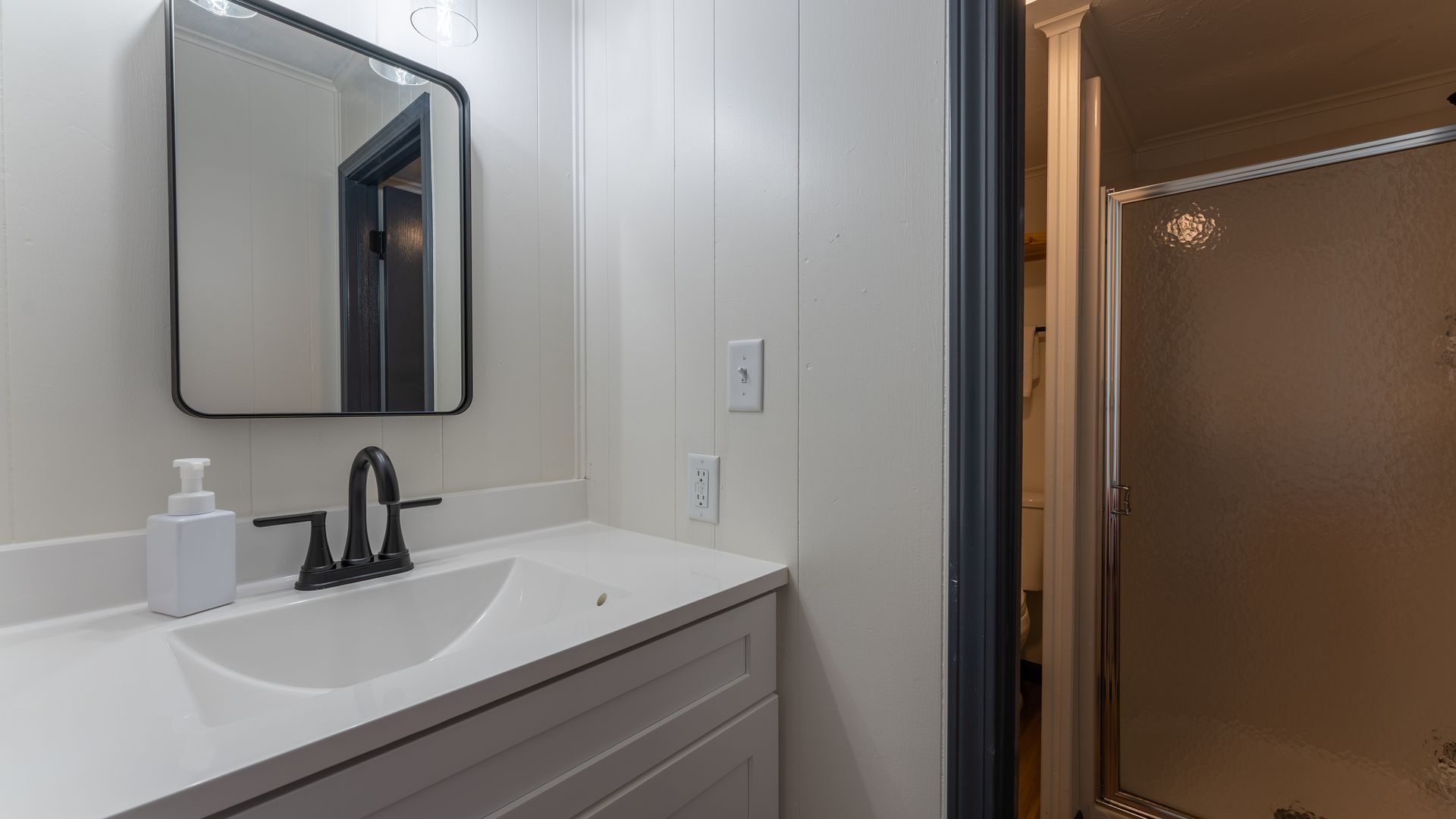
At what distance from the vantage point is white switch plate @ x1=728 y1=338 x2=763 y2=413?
92 cm

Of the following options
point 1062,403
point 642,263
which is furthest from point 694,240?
point 1062,403

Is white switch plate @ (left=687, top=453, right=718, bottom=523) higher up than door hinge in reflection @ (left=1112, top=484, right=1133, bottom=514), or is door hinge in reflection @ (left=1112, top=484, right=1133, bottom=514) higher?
white switch plate @ (left=687, top=453, right=718, bottom=523)

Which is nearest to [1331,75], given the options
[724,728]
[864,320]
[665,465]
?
[864,320]

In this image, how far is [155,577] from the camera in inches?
27.5

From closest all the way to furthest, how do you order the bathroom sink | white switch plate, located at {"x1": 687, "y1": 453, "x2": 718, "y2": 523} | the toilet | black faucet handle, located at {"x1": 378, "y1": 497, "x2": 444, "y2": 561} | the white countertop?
the white countertop
the bathroom sink
black faucet handle, located at {"x1": 378, "y1": 497, "x2": 444, "y2": 561}
white switch plate, located at {"x1": 687, "y1": 453, "x2": 718, "y2": 523}
the toilet

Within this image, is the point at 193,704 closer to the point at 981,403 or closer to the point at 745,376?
the point at 745,376

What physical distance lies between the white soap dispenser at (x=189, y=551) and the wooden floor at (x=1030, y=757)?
155cm

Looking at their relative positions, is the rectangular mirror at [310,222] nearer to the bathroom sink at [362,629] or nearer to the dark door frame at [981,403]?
the bathroom sink at [362,629]

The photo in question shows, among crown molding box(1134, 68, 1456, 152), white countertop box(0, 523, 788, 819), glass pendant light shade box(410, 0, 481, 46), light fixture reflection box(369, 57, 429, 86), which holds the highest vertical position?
crown molding box(1134, 68, 1456, 152)

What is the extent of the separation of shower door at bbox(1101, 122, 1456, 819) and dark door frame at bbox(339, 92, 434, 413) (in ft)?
5.45

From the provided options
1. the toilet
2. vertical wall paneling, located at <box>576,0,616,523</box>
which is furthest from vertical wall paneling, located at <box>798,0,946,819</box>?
the toilet

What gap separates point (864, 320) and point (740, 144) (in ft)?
1.17

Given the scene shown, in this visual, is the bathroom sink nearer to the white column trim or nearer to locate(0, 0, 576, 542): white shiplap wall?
locate(0, 0, 576, 542): white shiplap wall

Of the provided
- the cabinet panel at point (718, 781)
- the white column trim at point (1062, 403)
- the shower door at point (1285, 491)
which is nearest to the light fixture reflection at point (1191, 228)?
the shower door at point (1285, 491)
